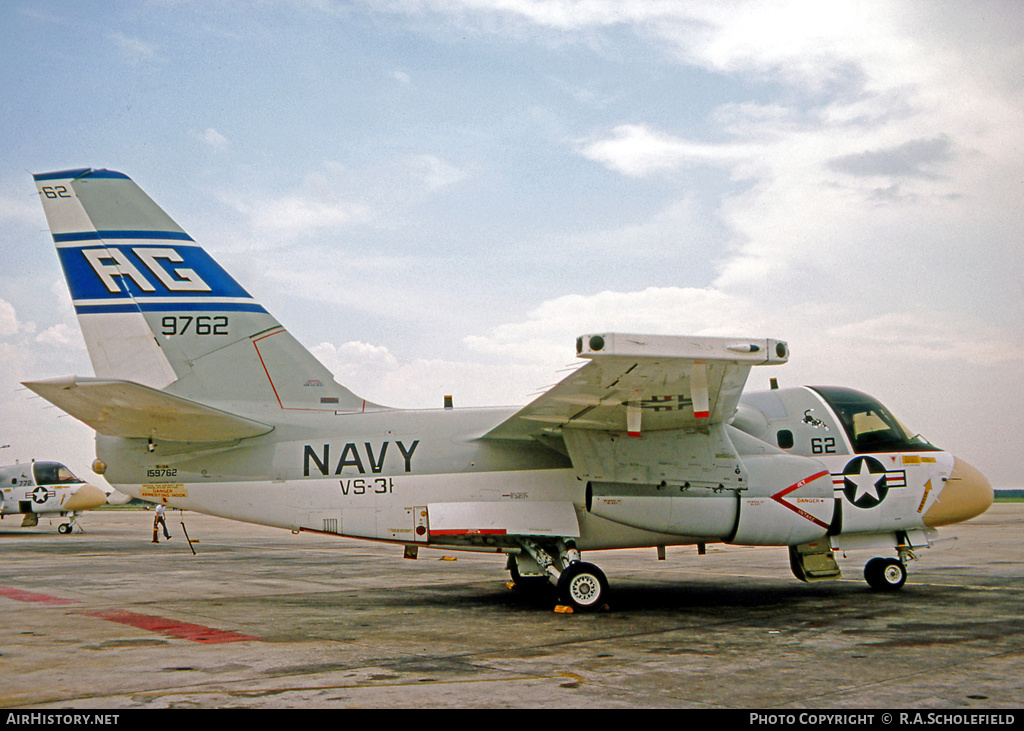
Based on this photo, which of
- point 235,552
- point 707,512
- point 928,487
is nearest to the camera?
point 707,512

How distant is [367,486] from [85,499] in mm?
26334

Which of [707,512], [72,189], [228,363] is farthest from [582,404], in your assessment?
[72,189]

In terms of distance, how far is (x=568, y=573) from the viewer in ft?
34.4

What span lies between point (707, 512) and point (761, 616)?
4.83 feet

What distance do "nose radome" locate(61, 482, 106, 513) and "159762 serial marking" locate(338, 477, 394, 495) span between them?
26122mm

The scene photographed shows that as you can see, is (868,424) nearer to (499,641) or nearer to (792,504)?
(792,504)

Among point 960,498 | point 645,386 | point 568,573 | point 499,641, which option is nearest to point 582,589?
point 568,573

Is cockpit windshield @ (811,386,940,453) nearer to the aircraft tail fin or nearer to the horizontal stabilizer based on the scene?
the aircraft tail fin

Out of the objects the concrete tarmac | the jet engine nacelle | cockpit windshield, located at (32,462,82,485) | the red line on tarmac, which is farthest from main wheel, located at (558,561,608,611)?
cockpit windshield, located at (32,462,82,485)

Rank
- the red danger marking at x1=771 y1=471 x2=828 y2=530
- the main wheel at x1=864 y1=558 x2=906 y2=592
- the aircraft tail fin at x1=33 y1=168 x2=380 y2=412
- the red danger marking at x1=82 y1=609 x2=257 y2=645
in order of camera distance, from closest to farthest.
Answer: the red danger marking at x1=82 y1=609 x2=257 y2=645 → the aircraft tail fin at x1=33 y1=168 x2=380 y2=412 → the red danger marking at x1=771 y1=471 x2=828 y2=530 → the main wheel at x1=864 y1=558 x2=906 y2=592

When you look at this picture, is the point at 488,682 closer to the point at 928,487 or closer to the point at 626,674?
the point at 626,674

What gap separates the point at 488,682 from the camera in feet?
20.6

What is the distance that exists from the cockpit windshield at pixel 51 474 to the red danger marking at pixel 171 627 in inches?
985

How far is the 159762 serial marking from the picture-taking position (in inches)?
431
